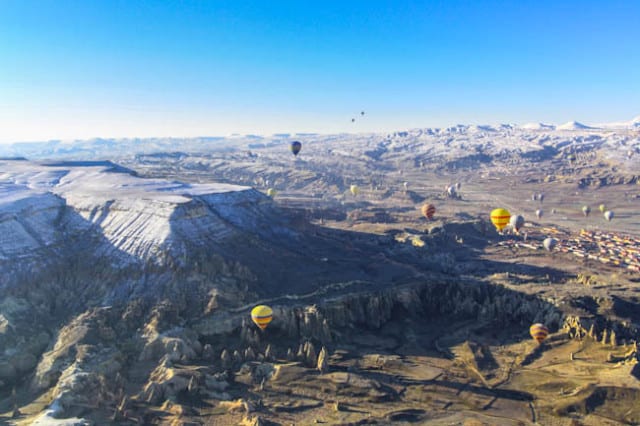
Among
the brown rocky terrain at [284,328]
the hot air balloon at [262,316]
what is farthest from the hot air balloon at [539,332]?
the hot air balloon at [262,316]

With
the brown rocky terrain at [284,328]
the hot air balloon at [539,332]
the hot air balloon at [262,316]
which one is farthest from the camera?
the hot air balloon at [539,332]

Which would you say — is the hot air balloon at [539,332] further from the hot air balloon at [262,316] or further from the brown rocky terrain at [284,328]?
the hot air balloon at [262,316]

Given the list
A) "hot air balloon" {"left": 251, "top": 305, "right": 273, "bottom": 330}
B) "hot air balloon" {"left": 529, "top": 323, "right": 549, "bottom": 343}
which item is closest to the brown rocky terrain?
"hot air balloon" {"left": 529, "top": 323, "right": 549, "bottom": 343}

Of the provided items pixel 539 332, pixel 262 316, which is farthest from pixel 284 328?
pixel 539 332

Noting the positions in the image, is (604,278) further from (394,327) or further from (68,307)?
(68,307)

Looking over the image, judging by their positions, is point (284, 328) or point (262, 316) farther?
point (284, 328)

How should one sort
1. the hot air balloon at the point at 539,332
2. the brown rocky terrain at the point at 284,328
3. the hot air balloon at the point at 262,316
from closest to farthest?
the brown rocky terrain at the point at 284,328
the hot air balloon at the point at 262,316
the hot air balloon at the point at 539,332

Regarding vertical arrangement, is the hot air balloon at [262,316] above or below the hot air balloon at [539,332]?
above

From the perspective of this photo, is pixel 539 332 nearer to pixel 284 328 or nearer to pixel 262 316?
pixel 284 328

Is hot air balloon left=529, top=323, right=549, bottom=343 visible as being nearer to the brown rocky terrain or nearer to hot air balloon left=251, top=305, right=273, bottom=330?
the brown rocky terrain
